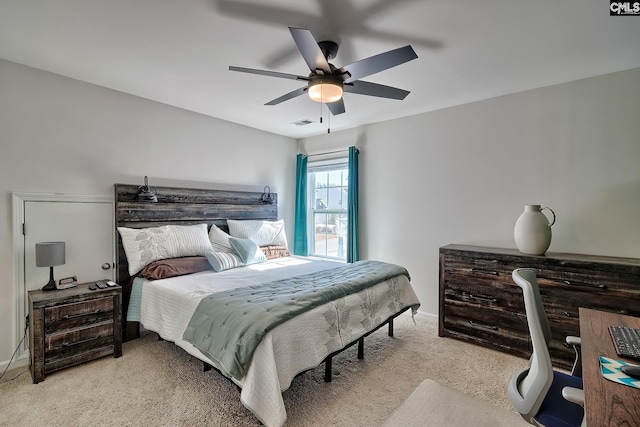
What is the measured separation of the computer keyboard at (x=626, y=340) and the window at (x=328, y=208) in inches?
139

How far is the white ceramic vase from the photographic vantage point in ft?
8.91

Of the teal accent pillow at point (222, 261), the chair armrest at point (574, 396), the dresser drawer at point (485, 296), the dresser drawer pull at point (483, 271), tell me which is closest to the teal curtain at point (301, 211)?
the teal accent pillow at point (222, 261)

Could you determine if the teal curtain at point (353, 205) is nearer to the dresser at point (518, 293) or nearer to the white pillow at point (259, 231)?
the white pillow at point (259, 231)

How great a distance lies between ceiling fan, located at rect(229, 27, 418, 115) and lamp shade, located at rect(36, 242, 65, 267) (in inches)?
84.1

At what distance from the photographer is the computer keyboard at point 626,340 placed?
1185 millimetres

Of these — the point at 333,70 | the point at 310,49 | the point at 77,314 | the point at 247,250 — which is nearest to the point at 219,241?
the point at 247,250

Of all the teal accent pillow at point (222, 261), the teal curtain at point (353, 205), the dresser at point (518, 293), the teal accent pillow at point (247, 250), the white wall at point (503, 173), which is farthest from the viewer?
the teal curtain at point (353, 205)

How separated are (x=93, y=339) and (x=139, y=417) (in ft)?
3.46

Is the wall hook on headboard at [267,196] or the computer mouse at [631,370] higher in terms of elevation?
the wall hook on headboard at [267,196]

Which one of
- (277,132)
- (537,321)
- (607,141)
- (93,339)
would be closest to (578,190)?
(607,141)

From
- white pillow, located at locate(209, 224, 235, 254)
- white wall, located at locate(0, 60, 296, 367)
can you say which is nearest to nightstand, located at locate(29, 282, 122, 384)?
white wall, located at locate(0, 60, 296, 367)

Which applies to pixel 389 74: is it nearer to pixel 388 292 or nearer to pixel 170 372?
pixel 388 292

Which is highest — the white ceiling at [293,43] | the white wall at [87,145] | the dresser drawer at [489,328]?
the white ceiling at [293,43]

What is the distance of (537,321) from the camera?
1.32 m
